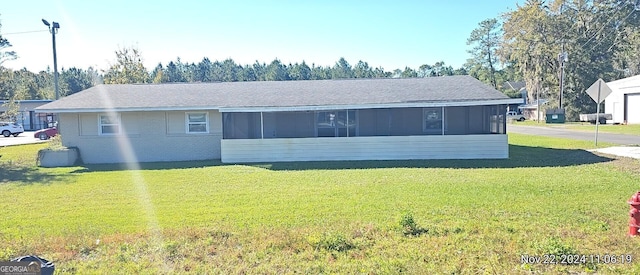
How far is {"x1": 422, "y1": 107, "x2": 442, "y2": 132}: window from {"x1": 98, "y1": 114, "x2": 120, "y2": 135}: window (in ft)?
40.3

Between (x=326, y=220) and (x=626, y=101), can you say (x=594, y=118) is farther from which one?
(x=326, y=220)

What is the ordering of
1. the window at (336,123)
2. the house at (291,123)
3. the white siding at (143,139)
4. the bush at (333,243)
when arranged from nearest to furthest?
the bush at (333,243) < the house at (291,123) < the white siding at (143,139) < the window at (336,123)

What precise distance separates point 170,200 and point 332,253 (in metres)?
5.20

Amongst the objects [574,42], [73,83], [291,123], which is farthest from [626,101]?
[73,83]

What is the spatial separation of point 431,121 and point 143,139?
1160 cm

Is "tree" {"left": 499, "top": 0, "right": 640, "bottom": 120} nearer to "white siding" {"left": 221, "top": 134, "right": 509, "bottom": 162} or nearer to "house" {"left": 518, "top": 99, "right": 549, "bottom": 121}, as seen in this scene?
"house" {"left": 518, "top": 99, "right": 549, "bottom": 121}

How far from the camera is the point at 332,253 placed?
5652 millimetres

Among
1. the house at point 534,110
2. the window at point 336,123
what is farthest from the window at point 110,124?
the house at point 534,110

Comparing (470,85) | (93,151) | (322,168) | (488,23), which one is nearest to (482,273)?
(322,168)

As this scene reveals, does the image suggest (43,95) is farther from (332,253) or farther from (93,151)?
(332,253)

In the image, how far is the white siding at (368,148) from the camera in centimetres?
1681

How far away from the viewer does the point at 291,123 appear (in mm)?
19531

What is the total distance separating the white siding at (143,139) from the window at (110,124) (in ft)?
0.59

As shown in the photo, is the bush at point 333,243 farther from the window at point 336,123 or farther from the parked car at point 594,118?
the parked car at point 594,118
